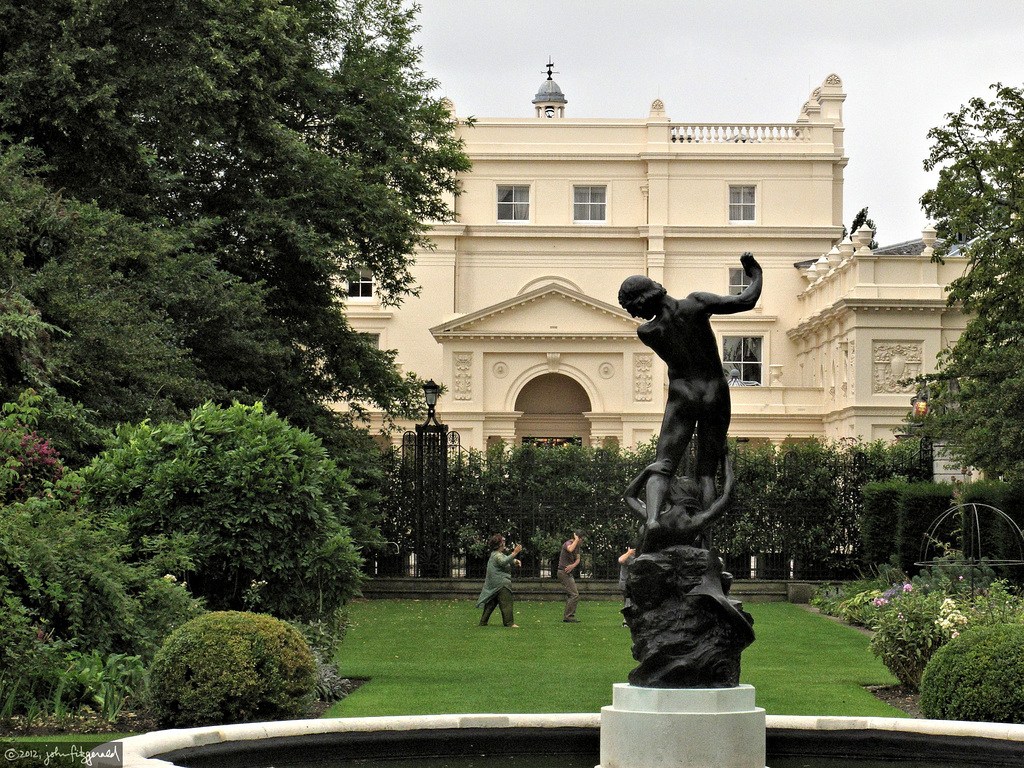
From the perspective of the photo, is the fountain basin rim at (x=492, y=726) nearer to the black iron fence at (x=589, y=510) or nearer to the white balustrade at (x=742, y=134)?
the black iron fence at (x=589, y=510)

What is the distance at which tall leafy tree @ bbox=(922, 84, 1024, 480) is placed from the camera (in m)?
25.0

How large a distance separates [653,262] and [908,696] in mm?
41273

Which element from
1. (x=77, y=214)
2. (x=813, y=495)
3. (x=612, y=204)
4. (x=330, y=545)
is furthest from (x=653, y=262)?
(x=330, y=545)

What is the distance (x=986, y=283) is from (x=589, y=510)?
388 inches

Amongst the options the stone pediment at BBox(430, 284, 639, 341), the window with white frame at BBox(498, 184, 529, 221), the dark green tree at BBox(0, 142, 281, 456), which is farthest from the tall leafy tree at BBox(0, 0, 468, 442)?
the window with white frame at BBox(498, 184, 529, 221)

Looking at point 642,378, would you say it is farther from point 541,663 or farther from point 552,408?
point 541,663

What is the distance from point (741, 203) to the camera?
5625cm

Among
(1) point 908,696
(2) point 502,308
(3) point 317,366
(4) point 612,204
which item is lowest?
(1) point 908,696

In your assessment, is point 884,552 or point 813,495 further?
point 813,495

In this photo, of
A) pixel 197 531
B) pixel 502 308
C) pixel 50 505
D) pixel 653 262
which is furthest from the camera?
pixel 653 262

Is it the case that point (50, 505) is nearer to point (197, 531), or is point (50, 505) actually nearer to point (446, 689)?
point (197, 531)

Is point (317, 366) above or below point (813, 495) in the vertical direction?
above

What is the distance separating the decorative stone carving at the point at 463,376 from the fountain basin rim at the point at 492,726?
39636 mm

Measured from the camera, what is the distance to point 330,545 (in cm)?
1467
